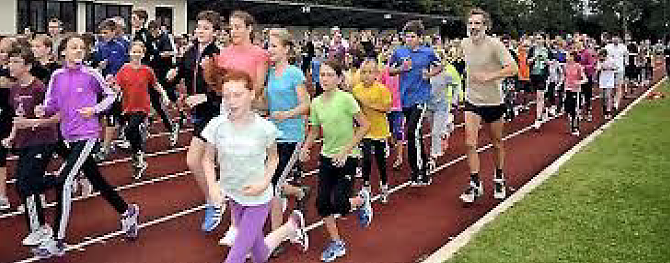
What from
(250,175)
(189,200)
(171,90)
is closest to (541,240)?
(250,175)

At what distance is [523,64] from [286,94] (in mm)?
13028

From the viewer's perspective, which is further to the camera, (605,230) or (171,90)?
(171,90)

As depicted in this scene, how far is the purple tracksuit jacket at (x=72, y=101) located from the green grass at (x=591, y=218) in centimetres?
333

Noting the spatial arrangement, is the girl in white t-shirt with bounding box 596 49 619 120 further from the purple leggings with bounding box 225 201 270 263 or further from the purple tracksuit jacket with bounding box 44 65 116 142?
the purple leggings with bounding box 225 201 270 263

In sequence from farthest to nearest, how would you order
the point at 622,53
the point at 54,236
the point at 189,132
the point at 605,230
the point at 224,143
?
the point at 622,53 < the point at 189,132 < the point at 605,230 < the point at 54,236 < the point at 224,143

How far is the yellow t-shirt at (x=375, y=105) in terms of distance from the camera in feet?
29.0

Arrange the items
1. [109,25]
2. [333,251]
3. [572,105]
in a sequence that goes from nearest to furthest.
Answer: [333,251] < [109,25] < [572,105]

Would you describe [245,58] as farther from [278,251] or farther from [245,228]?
[245,228]

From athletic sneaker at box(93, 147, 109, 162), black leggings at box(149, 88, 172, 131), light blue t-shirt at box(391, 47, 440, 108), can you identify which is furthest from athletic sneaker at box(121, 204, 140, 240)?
black leggings at box(149, 88, 172, 131)

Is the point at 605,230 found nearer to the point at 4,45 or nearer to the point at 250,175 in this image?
the point at 250,175

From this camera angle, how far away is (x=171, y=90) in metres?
14.3

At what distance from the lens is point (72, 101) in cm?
721

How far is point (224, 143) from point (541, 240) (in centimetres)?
343

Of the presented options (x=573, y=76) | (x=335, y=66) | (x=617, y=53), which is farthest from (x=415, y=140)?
(x=617, y=53)
